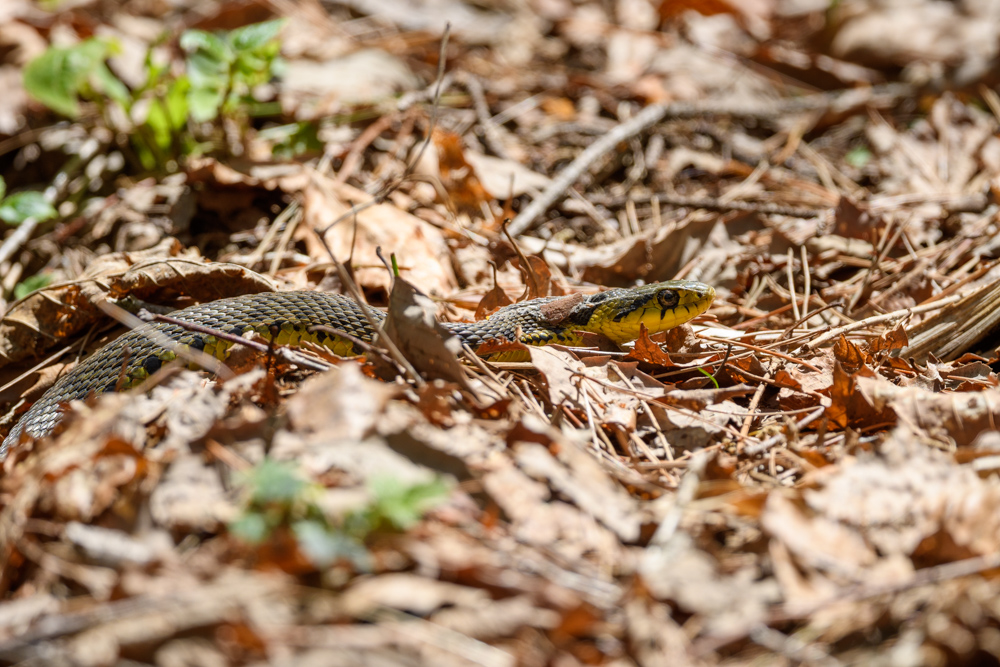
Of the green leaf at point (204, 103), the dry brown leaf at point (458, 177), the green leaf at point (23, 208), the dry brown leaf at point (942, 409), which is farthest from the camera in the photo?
the dry brown leaf at point (458, 177)

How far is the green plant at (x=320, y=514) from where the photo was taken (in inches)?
79.4

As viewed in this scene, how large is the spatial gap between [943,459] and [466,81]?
222 inches

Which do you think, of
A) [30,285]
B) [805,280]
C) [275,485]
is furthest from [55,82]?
[805,280]

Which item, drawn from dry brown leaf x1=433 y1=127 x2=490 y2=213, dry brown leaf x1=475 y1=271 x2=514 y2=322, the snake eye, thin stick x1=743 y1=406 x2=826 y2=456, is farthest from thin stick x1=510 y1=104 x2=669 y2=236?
thin stick x1=743 y1=406 x2=826 y2=456

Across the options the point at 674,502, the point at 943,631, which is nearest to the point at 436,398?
the point at 674,502

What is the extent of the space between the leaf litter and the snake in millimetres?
165

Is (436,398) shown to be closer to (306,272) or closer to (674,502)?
(674,502)

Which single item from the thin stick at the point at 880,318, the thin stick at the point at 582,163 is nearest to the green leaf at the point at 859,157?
the thin stick at the point at 582,163

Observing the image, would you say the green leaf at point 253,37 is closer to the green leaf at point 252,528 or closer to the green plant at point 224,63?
the green plant at point 224,63

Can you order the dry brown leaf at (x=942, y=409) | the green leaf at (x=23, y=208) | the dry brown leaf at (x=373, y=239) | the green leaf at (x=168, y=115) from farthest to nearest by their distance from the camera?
the green leaf at (x=168, y=115), the green leaf at (x=23, y=208), the dry brown leaf at (x=373, y=239), the dry brown leaf at (x=942, y=409)

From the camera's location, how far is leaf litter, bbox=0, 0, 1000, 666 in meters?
2.06

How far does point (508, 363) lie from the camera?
3.51 m

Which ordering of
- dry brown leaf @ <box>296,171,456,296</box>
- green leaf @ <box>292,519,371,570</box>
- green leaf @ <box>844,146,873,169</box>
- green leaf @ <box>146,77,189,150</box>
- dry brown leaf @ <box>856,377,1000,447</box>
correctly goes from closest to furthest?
green leaf @ <box>292,519,371,570</box>
dry brown leaf @ <box>856,377,1000,447</box>
dry brown leaf @ <box>296,171,456,296</box>
green leaf @ <box>146,77,189,150</box>
green leaf @ <box>844,146,873,169</box>

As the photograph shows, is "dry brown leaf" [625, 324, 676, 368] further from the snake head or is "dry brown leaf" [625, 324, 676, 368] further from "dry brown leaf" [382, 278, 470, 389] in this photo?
"dry brown leaf" [382, 278, 470, 389]
